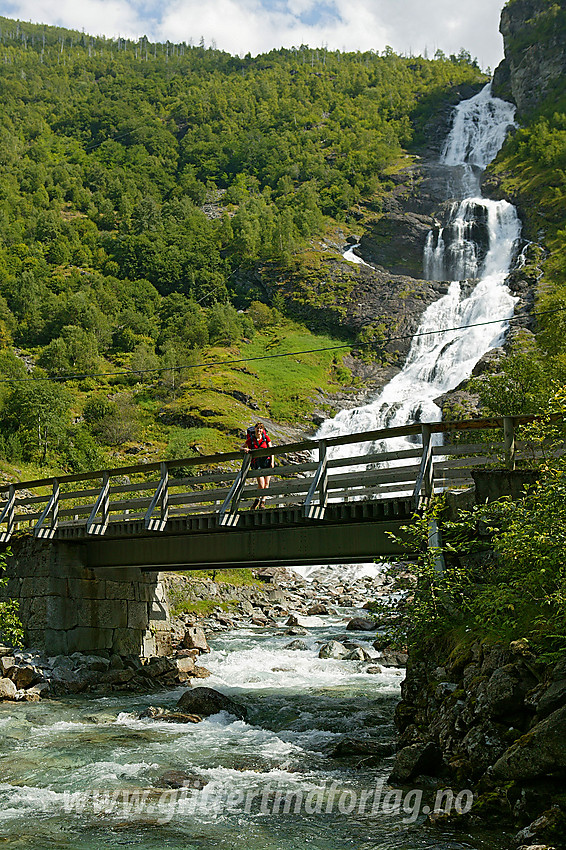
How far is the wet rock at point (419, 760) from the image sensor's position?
8.46 m

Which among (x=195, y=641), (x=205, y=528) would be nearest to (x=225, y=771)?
(x=205, y=528)

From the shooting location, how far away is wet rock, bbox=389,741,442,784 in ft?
27.8

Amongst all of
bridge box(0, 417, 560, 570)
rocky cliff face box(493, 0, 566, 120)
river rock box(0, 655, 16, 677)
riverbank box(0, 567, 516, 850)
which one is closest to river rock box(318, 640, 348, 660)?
riverbank box(0, 567, 516, 850)

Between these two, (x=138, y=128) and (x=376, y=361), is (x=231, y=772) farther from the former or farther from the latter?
(x=138, y=128)

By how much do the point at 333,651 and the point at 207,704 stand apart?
737 centimetres

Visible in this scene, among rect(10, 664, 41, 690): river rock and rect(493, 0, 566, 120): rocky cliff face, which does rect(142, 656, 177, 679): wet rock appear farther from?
rect(493, 0, 566, 120): rocky cliff face

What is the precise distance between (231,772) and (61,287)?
102m

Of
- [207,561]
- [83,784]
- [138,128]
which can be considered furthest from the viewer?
[138,128]

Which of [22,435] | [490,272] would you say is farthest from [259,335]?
[22,435]

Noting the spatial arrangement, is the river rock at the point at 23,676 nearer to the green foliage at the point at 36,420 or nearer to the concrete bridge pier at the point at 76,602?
the concrete bridge pier at the point at 76,602

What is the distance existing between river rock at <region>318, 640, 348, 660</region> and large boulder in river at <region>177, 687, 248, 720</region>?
6.55m

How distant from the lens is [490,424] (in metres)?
10.8

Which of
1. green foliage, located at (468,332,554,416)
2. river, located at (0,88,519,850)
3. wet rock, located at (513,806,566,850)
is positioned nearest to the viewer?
wet rock, located at (513,806,566,850)

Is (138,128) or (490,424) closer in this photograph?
(490,424)
